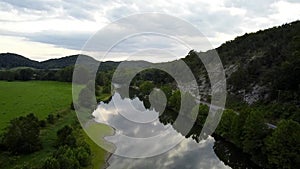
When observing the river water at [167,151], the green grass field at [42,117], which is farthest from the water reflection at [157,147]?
the green grass field at [42,117]

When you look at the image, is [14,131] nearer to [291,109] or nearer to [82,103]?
[82,103]

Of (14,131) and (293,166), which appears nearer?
(293,166)

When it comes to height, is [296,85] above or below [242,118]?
above

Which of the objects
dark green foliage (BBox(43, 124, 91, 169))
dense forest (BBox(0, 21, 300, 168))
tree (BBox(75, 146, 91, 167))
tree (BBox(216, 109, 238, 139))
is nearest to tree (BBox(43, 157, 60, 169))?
dark green foliage (BBox(43, 124, 91, 169))

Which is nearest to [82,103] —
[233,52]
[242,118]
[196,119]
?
[196,119]

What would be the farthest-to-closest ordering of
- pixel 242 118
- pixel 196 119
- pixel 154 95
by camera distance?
pixel 154 95, pixel 196 119, pixel 242 118

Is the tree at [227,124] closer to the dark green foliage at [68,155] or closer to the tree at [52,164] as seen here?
the dark green foliage at [68,155]

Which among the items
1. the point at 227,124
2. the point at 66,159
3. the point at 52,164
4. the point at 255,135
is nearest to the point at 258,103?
the point at 227,124

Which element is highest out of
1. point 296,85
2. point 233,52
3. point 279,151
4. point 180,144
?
point 233,52

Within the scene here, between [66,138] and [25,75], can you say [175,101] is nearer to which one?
[66,138]
